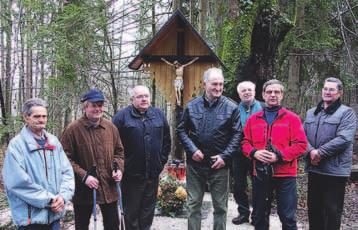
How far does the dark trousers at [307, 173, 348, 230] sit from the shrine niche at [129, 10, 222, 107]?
8.09 feet

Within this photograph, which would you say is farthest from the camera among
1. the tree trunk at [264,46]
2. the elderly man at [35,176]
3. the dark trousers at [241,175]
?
the tree trunk at [264,46]

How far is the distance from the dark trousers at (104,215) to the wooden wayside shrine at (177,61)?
7.83 feet

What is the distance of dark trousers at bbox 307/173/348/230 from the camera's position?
4.16m

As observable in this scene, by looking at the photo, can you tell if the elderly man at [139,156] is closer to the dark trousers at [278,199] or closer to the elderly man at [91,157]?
the elderly man at [91,157]

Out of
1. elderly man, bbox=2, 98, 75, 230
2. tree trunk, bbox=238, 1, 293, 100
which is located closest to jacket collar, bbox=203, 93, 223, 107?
elderly man, bbox=2, 98, 75, 230

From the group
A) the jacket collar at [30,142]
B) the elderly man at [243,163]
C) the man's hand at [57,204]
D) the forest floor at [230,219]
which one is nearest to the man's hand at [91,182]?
the man's hand at [57,204]

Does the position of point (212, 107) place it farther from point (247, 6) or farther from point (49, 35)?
point (49, 35)

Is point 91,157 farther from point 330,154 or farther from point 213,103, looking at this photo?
point 330,154

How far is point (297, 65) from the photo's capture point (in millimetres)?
11781

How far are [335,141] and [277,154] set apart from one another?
71 centimetres

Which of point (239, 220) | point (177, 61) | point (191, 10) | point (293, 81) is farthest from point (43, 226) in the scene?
point (293, 81)

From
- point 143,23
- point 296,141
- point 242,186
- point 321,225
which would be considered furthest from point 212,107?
point 143,23

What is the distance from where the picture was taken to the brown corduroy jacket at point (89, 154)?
3.63 metres

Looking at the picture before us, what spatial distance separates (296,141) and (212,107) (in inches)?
37.2
